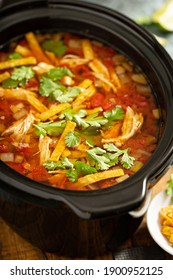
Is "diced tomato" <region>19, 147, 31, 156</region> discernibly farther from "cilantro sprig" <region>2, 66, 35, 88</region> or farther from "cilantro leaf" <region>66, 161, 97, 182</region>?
"cilantro sprig" <region>2, 66, 35, 88</region>

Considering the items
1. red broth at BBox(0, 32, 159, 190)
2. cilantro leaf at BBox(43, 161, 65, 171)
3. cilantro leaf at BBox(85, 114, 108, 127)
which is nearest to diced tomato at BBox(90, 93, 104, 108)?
red broth at BBox(0, 32, 159, 190)

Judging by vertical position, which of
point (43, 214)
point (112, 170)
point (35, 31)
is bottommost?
point (43, 214)

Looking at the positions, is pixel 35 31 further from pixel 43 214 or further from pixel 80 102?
pixel 43 214

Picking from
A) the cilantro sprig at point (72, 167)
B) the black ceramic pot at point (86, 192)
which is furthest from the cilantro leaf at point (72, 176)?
the black ceramic pot at point (86, 192)

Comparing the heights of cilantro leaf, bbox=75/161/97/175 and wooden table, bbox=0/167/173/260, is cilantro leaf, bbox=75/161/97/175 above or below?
above

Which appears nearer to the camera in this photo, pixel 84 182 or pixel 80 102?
pixel 84 182

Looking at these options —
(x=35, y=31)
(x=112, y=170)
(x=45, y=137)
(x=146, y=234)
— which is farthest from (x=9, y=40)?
(x=146, y=234)

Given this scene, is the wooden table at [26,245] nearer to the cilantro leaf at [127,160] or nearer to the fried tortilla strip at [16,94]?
the cilantro leaf at [127,160]
